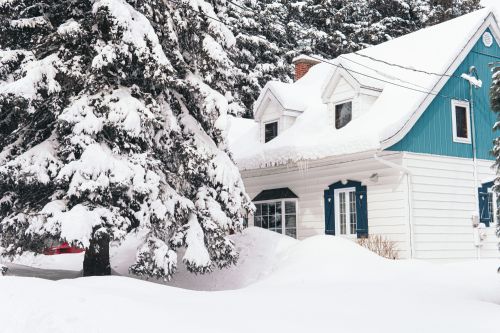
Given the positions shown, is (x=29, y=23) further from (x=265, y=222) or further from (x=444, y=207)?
(x=444, y=207)

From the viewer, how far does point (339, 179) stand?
59.6ft

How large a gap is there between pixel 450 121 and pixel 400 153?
2.77 meters

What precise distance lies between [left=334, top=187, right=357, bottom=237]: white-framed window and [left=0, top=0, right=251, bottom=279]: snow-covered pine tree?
543 centimetres

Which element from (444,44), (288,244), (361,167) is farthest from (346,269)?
(444,44)

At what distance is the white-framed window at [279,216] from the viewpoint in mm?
20031

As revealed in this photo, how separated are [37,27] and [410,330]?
9.71 metres

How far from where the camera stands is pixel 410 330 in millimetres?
7551

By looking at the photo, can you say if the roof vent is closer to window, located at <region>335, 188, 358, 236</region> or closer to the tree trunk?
window, located at <region>335, 188, 358, 236</region>

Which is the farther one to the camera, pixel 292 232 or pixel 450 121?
pixel 292 232

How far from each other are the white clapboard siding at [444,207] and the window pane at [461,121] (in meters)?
0.93

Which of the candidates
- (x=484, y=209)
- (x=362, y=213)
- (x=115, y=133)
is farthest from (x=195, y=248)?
(x=484, y=209)

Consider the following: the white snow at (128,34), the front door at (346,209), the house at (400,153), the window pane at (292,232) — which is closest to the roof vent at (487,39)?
the house at (400,153)

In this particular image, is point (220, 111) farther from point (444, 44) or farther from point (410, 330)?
→ point (444, 44)

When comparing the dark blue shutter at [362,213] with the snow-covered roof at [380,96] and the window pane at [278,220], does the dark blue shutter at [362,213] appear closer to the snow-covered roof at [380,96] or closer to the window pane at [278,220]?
the snow-covered roof at [380,96]
